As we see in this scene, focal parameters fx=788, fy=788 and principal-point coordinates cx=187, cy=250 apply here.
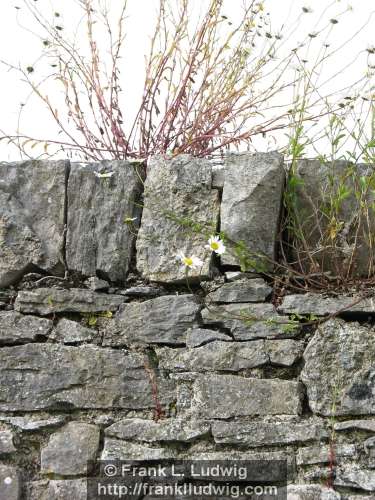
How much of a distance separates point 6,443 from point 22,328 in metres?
0.40

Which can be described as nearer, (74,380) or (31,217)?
(74,380)

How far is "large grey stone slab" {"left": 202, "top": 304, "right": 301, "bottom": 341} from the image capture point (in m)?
2.68

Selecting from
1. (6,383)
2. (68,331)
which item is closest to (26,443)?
(6,383)

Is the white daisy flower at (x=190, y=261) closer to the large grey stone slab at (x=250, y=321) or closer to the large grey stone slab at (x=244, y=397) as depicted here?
the large grey stone slab at (x=250, y=321)

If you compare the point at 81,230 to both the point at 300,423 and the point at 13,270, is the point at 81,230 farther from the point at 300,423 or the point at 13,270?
the point at 300,423

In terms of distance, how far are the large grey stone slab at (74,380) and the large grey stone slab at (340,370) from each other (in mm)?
487

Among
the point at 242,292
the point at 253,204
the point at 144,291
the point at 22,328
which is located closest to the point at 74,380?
the point at 22,328

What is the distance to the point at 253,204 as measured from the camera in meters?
2.74

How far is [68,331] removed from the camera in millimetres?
2791

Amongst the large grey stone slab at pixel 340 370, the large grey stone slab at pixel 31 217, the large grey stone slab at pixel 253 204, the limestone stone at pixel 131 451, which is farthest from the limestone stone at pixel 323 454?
the large grey stone slab at pixel 31 217

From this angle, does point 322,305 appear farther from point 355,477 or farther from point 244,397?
point 355,477

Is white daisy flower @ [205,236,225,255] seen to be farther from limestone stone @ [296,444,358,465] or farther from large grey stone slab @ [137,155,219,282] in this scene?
limestone stone @ [296,444,358,465]

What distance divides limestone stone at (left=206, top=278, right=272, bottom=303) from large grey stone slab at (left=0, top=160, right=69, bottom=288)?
0.58m

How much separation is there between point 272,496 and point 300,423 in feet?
0.82
